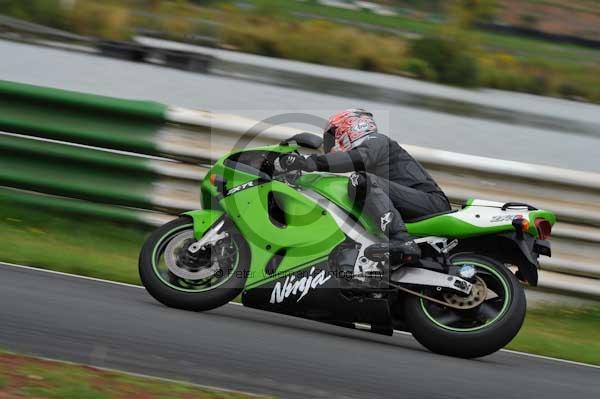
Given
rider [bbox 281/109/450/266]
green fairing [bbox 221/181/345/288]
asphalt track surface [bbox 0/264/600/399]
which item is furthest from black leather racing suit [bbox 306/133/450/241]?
asphalt track surface [bbox 0/264/600/399]

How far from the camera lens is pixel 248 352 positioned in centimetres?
546

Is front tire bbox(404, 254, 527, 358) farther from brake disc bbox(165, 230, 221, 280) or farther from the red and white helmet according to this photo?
brake disc bbox(165, 230, 221, 280)

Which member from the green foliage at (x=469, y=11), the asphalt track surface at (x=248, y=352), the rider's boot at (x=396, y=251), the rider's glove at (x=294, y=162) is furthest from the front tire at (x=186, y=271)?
the green foliage at (x=469, y=11)

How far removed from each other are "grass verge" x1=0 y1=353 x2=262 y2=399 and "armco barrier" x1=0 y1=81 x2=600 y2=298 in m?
4.05

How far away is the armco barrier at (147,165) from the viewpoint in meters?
8.62

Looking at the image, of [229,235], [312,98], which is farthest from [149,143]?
[312,98]

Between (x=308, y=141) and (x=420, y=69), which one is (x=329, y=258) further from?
(x=420, y=69)

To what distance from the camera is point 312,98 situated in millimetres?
17375

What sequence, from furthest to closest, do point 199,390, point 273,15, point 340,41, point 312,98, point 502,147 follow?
point 273,15, point 340,41, point 312,98, point 502,147, point 199,390

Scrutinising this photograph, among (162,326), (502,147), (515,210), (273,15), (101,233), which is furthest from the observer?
(273,15)

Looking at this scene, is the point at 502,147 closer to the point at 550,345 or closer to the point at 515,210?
the point at 550,345

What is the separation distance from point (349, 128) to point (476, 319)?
145 centimetres

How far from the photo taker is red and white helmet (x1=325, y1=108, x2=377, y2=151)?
21.2 feet

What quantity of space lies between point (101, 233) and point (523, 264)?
3973 mm
